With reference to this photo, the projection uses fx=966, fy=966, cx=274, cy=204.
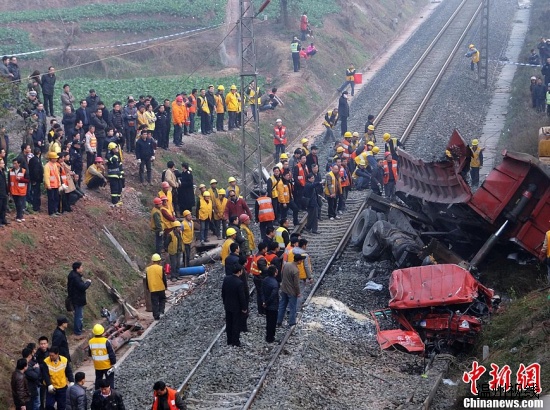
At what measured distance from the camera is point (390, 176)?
25.9 m

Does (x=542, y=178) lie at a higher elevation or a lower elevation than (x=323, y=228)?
higher

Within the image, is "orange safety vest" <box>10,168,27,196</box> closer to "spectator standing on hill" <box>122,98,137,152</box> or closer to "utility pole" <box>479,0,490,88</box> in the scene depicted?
"spectator standing on hill" <box>122,98,137,152</box>

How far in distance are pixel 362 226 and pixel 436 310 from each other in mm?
5829

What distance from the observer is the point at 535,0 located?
55.0m

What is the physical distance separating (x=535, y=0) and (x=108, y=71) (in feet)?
83.9

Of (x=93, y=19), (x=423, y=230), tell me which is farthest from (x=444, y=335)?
(x=93, y=19)

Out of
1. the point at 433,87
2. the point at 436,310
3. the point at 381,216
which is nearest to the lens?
the point at 436,310

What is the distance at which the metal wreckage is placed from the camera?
1655cm

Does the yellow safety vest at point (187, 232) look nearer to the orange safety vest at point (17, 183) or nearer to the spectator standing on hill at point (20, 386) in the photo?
the orange safety vest at point (17, 183)

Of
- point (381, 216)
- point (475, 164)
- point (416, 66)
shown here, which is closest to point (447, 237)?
point (381, 216)

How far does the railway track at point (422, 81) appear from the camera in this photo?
33406mm

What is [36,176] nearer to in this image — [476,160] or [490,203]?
[490,203]

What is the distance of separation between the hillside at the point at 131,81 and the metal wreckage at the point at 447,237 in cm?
603

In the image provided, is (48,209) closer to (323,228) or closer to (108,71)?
(323,228)
